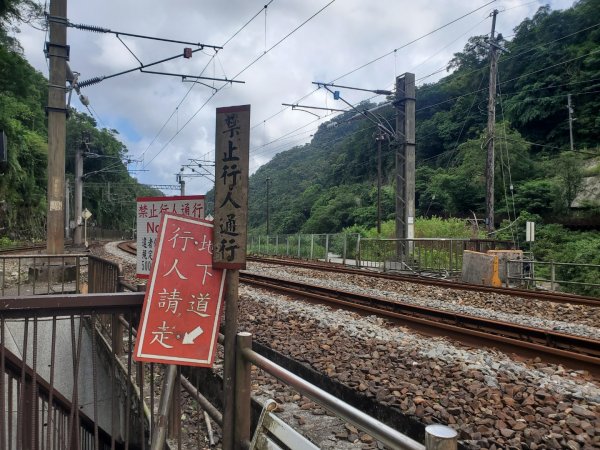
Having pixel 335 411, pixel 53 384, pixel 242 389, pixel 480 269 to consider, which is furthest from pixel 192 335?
pixel 480 269

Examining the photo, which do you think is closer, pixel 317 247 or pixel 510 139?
pixel 317 247

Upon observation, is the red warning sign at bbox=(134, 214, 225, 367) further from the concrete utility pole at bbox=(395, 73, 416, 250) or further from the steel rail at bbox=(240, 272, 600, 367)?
the concrete utility pole at bbox=(395, 73, 416, 250)

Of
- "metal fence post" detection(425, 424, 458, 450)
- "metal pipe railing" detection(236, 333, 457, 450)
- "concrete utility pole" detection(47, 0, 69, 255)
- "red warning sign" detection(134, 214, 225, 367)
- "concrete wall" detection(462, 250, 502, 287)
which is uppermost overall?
"concrete utility pole" detection(47, 0, 69, 255)

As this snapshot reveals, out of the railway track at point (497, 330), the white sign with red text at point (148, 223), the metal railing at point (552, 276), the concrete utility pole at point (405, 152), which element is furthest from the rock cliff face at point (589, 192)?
the white sign with red text at point (148, 223)

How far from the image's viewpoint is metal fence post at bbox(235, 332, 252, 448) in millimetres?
2367

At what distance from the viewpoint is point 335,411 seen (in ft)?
5.55

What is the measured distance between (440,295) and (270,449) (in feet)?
33.8

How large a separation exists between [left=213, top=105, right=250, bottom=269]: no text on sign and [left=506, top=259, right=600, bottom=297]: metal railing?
→ 10.9m

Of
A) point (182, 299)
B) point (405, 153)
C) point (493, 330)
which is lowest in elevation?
point (493, 330)

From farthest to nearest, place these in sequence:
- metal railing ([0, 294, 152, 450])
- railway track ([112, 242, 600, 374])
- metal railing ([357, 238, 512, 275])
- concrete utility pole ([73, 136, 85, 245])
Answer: concrete utility pole ([73, 136, 85, 245]) < metal railing ([357, 238, 512, 275]) < railway track ([112, 242, 600, 374]) < metal railing ([0, 294, 152, 450])

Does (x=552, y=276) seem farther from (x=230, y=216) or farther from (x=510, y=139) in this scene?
(x=510, y=139)

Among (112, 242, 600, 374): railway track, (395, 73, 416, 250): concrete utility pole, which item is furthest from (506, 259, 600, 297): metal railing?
(395, 73, 416, 250): concrete utility pole

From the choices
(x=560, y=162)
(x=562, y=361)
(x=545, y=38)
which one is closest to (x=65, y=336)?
(x=562, y=361)

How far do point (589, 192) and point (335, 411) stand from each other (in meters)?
37.2
